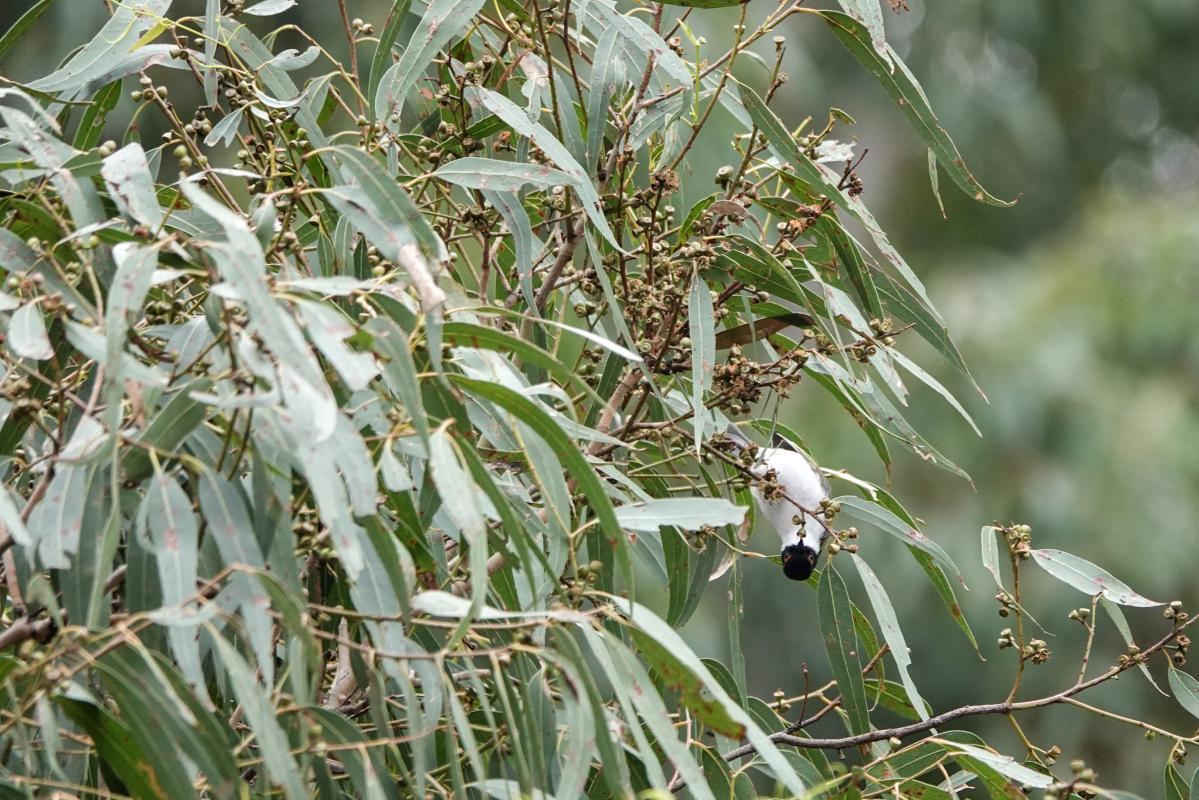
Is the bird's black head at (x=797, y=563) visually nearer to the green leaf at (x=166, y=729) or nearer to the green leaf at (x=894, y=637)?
the green leaf at (x=894, y=637)

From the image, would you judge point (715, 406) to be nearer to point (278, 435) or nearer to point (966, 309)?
point (278, 435)

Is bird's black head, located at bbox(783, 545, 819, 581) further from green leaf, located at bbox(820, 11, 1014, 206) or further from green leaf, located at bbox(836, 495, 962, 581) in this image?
green leaf, located at bbox(820, 11, 1014, 206)

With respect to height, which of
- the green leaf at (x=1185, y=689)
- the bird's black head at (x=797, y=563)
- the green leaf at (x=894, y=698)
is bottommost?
the green leaf at (x=894, y=698)

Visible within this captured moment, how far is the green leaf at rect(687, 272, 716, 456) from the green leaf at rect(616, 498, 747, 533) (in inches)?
3.4

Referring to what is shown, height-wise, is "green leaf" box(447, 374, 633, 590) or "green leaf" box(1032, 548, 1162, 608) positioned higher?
"green leaf" box(447, 374, 633, 590)

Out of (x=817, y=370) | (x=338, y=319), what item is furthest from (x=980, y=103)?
(x=338, y=319)

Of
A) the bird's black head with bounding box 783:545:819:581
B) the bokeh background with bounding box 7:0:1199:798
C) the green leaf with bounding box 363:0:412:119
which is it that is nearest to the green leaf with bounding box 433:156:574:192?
the green leaf with bounding box 363:0:412:119

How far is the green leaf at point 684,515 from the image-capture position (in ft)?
3.84

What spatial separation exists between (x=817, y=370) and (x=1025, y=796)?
1.56ft

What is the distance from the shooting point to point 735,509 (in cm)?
118

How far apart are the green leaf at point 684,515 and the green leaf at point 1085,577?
1.36ft

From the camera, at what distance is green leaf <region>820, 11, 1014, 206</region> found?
1423 millimetres

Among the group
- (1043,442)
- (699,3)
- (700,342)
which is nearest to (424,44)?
(699,3)

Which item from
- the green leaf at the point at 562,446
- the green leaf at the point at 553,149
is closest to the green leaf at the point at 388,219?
the green leaf at the point at 562,446
